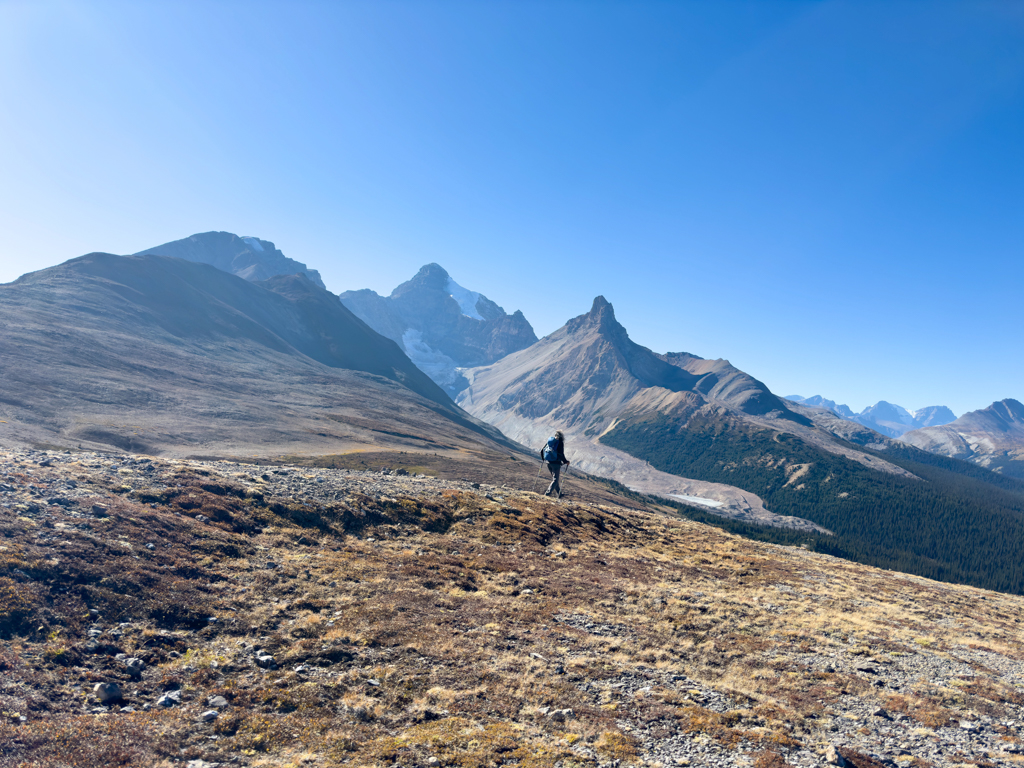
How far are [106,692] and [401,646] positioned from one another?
24.5 ft

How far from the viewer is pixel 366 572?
20.9 meters

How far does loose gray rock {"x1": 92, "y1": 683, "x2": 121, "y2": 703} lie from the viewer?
34.7 ft

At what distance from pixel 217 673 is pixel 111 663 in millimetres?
2481

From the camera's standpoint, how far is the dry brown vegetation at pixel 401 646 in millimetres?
10570

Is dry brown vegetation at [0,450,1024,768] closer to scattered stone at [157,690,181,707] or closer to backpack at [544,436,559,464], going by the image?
scattered stone at [157,690,181,707]

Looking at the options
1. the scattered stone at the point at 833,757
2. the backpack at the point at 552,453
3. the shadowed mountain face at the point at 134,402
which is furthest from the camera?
the shadowed mountain face at the point at 134,402

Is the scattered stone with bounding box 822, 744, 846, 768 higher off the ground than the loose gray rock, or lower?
higher

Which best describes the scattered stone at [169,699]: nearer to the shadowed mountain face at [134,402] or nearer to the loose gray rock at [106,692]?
the loose gray rock at [106,692]

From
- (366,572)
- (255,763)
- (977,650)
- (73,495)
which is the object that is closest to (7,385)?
(73,495)

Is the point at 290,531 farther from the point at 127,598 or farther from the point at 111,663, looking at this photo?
the point at 111,663

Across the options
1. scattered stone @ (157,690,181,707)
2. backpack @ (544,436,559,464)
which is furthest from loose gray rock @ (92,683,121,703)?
backpack @ (544,436,559,464)

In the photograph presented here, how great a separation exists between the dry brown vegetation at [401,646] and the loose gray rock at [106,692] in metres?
0.42

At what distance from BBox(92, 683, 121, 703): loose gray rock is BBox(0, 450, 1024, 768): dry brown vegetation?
425 mm

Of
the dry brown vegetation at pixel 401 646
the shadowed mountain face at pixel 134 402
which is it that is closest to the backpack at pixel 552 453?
the dry brown vegetation at pixel 401 646
